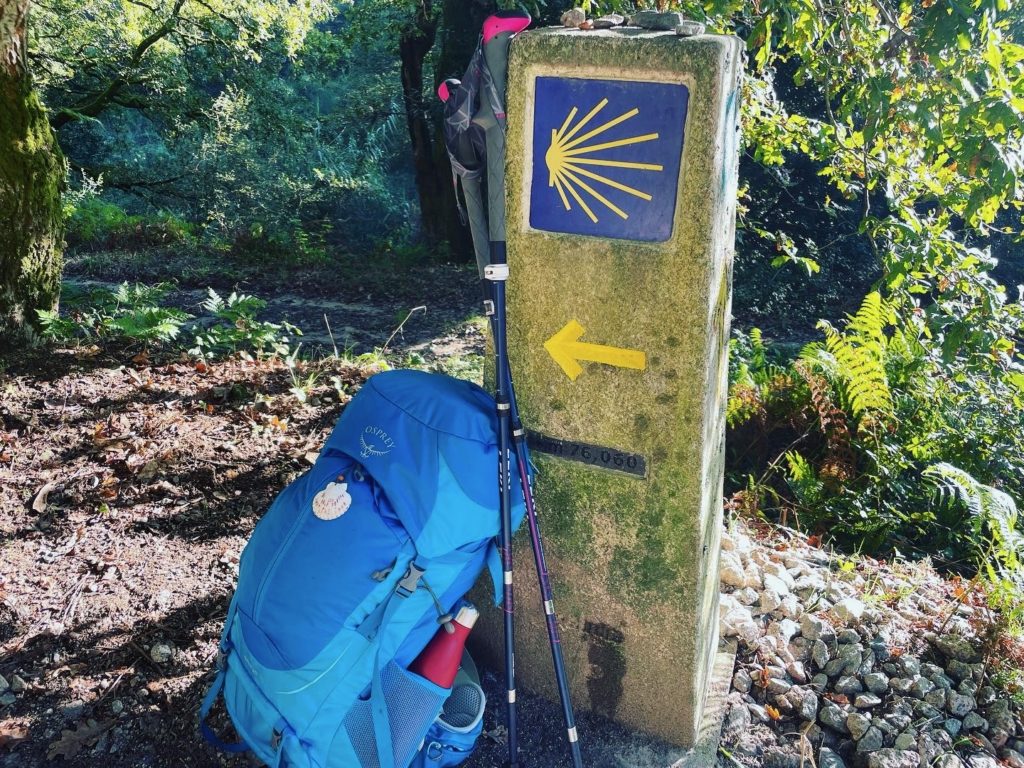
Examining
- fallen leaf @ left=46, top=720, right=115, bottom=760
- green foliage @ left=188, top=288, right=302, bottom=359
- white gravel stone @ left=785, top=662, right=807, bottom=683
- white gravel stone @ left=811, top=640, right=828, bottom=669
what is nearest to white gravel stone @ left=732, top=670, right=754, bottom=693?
white gravel stone @ left=785, top=662, right=807, bottom=683

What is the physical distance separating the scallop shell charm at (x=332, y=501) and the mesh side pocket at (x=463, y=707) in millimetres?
750

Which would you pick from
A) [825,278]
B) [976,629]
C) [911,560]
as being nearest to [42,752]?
[976,629]

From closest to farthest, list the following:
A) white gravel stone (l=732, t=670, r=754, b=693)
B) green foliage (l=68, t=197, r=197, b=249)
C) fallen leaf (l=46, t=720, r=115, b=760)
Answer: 1. fallen leaf (l=46, t=720, r=115, b=760)
2. white gravel stone (l=732, t=670, r=754, b=693)
3. green foliage (l=68, t=197, r=197, b=249)

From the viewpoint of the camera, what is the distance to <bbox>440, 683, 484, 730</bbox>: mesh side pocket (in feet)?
8.05

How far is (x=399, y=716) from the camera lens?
2.21 meters

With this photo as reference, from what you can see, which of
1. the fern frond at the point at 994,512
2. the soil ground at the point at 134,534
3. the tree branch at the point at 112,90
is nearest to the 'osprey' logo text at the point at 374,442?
the soil ground at the point at 134,534

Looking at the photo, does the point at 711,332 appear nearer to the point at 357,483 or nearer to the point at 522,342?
the point at 522,342

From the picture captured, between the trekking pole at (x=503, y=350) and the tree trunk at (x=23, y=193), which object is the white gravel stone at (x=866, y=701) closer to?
the trekking pole at (x=503, y=350)

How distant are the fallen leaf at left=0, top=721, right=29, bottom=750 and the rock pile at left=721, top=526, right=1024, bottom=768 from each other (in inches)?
86.6

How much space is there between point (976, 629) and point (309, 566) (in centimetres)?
247

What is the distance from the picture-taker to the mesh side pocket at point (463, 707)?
2.46 m

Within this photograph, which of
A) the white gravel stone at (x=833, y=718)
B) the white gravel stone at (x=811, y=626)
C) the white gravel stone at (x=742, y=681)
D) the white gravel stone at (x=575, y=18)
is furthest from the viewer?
the white gravel stone at (x=811, y=626)

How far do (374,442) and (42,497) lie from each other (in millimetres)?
2208

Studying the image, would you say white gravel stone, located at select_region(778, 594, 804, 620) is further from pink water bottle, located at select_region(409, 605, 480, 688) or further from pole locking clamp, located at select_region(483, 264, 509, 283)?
pole locking clamp, located at select_region(483, 264, 509, 283)
